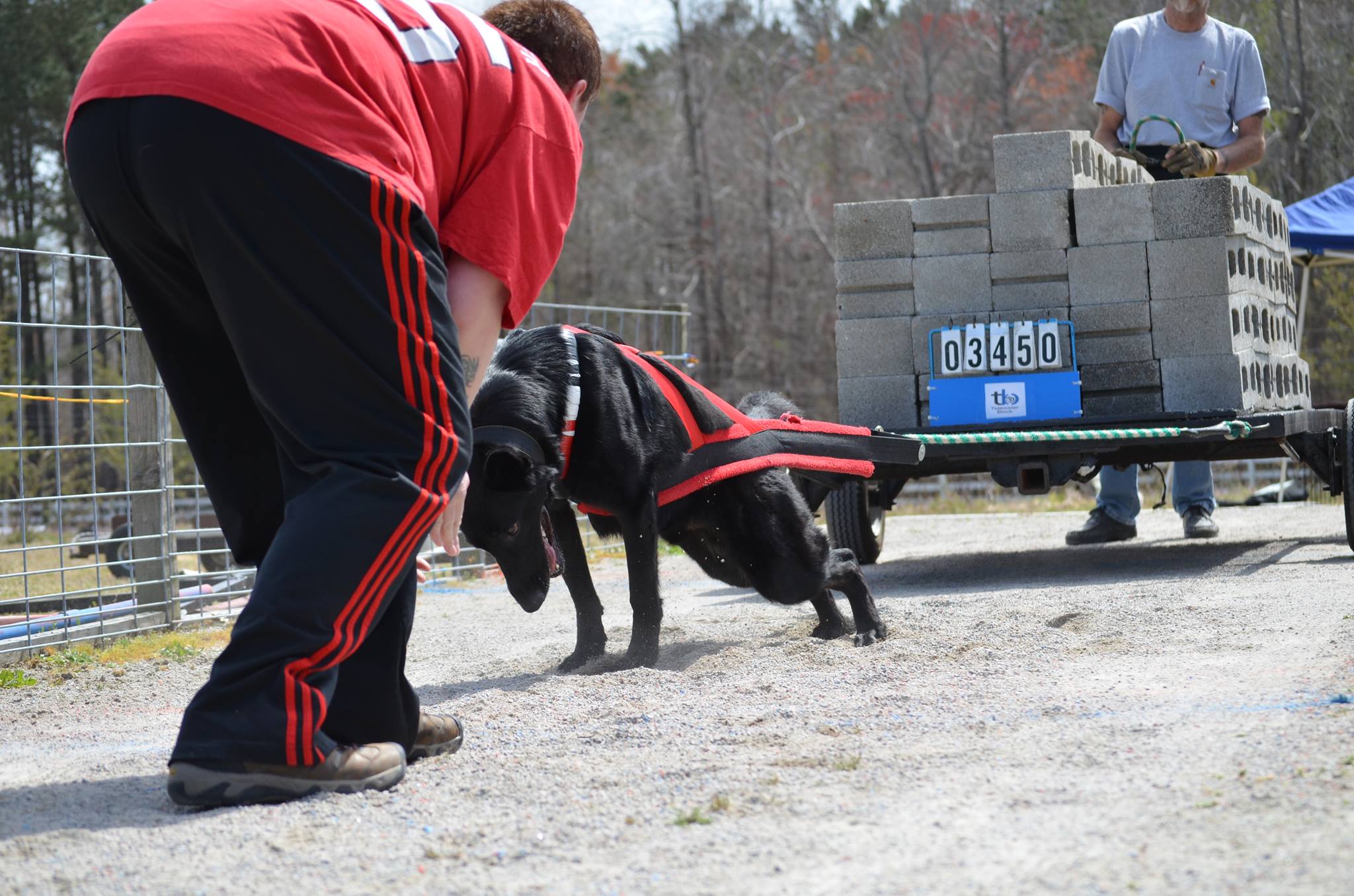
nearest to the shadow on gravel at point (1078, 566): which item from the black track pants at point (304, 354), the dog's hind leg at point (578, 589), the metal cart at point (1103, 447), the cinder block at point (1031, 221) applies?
the metal cart at point (1103, 447)

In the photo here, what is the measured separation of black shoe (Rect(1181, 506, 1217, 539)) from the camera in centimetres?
727

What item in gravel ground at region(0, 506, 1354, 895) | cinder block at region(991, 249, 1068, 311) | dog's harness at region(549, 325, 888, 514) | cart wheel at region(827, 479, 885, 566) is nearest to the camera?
gravel ground at region(0, 506, 1354, 895)

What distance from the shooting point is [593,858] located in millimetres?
1875

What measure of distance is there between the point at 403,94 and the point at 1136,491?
6.12 m

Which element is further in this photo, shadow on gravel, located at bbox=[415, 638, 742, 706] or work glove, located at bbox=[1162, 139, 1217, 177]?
work glove, located at bbox=[1162, 139, 1217, 177]

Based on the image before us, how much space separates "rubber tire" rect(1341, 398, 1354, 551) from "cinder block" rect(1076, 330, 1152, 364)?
0.87 m

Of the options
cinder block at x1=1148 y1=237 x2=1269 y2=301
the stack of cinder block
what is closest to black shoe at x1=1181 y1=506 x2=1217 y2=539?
the stack of cinder block

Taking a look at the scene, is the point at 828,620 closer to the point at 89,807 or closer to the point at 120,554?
the point at 89,807

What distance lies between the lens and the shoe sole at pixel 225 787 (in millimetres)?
2195

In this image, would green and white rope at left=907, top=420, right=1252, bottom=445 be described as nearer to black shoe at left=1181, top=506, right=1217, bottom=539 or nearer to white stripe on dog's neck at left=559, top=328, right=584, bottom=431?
white stripe on dog's neck at left=559, top=328, right=584, bottom=431

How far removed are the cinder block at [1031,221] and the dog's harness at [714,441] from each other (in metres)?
1.85

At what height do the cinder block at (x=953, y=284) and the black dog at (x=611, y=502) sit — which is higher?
the cinder block at (x=953, y=284)

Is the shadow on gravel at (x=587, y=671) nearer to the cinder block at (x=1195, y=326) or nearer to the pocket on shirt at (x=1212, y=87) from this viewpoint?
the cinder block at (x=1195, y=326)

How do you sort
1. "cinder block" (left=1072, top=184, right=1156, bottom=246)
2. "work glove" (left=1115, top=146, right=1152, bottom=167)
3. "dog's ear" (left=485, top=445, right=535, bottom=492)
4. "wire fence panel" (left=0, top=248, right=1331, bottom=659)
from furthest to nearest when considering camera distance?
"work glove" (left=1115, top=146, right=1152, bottom=167) < "cinder block" (left=1072, top=184, right=1156, bottom=246) < "wire fence panel" (left=0, top=248, right=1331, bottom=659) < "dog's ear" (left=485, top=445, right=535, bottom=492)
